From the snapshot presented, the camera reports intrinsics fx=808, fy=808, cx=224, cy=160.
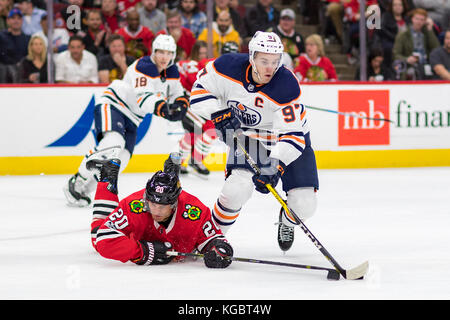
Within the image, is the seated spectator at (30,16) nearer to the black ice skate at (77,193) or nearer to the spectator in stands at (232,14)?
the spectator in stands at (232,14)

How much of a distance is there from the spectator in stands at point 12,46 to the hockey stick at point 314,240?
4.56 m

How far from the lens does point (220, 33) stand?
8594 millimetres

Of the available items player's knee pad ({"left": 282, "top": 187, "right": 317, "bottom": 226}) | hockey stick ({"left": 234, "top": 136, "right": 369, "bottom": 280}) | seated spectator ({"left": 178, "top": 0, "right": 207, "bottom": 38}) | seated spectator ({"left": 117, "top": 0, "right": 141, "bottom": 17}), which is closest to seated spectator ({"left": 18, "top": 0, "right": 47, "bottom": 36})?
seated spectator ({"left": 117, "top": 0, "right": 141, "bottom": 17})

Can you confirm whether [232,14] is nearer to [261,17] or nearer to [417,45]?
[261,17]

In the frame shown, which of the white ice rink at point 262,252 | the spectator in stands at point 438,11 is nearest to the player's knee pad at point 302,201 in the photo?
the white ice rink at point 262,252

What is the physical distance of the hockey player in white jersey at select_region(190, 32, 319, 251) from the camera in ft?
13.2

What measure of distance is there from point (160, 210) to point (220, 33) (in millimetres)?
5152

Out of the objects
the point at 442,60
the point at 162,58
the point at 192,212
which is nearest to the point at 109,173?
the point at 192,212

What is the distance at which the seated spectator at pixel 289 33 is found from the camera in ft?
29.1

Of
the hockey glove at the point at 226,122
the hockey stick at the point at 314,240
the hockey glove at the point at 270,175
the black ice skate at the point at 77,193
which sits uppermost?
the hockey glove at the point at 226,122

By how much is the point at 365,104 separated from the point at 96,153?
3831 millimetres

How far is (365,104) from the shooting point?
28.7 ft

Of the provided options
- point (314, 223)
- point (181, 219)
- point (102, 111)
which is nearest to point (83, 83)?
point (102, 111)

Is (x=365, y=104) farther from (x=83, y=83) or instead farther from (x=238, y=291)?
(x=238, y=291)
